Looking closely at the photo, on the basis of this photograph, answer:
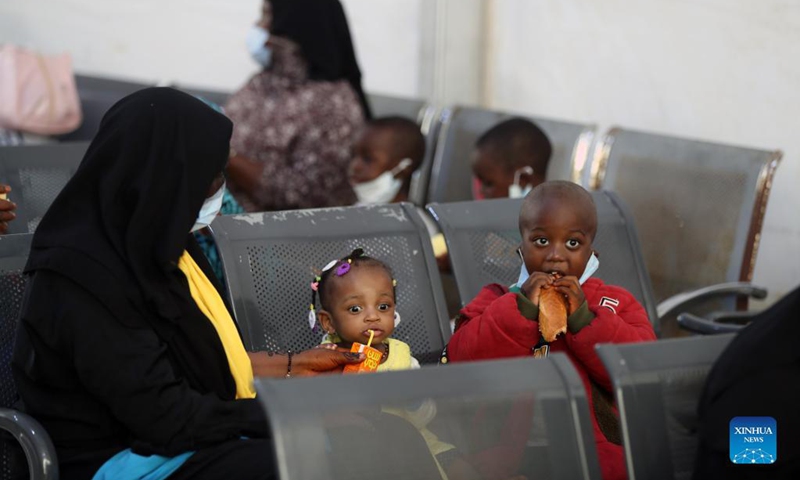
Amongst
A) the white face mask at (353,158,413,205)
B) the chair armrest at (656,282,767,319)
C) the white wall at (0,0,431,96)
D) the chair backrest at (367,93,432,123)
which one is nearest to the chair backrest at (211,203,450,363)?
the chair armrest at (656,282,767,319)

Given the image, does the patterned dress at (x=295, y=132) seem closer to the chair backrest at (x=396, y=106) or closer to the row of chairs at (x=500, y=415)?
the chair backrest at (x=396, y=106)

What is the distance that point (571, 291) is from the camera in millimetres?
2826

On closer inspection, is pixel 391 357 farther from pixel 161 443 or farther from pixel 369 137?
pixel 369 137

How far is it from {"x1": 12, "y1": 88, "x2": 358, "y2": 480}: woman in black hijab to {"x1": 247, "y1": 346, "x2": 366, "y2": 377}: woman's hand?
19 centimetres

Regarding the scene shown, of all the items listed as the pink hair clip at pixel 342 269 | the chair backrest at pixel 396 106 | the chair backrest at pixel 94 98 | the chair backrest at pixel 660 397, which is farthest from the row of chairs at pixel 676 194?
the chair backrest at pixel 94 98

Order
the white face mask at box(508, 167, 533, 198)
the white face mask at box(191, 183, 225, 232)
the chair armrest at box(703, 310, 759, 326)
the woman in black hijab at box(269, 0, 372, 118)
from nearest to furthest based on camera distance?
1. the white face mask at box(191, 183, 225, 232)
2. the chair armrest at box(703, 310, 759, 326)
3. the white face mask at box(508, 167, 533, 198)
4. the woman in black hijab at box(269, 0, 372, 118)

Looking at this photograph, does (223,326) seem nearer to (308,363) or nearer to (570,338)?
(308,363)

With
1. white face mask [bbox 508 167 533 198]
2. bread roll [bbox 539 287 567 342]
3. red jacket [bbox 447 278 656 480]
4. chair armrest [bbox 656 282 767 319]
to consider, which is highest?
bread roll [bbox 539 287 567 342]

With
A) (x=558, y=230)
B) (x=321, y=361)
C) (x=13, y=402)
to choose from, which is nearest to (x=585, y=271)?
(x=558, y=230)

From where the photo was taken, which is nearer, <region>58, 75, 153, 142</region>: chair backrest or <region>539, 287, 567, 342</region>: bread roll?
<region>539, 287, 567, 342</region>: bread roll

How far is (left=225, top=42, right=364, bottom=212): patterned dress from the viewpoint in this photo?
563 centimetres

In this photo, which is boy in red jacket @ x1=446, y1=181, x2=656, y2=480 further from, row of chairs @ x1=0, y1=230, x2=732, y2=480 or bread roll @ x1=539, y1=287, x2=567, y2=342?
row of chairs @ x1=0, y1=230, x2=732, y2=480

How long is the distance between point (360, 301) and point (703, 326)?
4.85ft

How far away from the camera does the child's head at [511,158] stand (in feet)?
16.1
